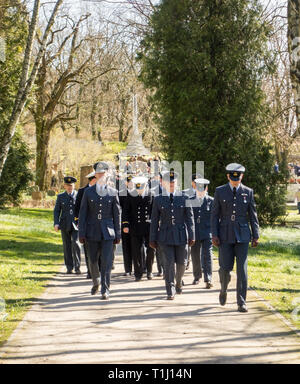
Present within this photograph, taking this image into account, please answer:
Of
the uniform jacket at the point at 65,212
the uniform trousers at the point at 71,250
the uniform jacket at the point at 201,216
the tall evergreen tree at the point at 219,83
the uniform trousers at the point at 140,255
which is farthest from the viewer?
the tall evergreen tree at the point at 219,83

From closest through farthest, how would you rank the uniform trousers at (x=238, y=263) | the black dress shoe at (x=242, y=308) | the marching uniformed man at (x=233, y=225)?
the black dress shoe at (x=242, y=308), the uniform trousers at (x=238, y=263), the marching uniformed man at (x=233, y=225)

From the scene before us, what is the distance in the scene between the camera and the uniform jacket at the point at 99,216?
9977mm

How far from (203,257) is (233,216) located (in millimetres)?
2319

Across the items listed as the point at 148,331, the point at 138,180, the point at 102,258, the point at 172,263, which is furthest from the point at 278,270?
the point at 148,331

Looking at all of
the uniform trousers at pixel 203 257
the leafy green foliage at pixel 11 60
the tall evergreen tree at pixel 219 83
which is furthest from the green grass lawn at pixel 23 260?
the tall evergreen tree at pixel 219 83

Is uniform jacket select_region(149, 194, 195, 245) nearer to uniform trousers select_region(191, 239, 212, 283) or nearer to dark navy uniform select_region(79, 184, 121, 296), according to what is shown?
dark navy uniform select_region(79, 184, 121, 296)

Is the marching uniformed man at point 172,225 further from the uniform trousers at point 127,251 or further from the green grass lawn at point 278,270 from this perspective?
the uniform trousers at point 127,251

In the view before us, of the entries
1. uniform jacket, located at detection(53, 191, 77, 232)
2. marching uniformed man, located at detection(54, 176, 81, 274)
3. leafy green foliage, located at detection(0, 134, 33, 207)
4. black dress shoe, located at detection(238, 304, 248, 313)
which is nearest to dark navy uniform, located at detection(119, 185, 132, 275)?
marching uniformed man, located at detection(54, 176, 81, 274)

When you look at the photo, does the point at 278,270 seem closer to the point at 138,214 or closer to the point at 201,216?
the point at 201,216

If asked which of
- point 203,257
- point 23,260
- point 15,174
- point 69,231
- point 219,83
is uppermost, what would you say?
point 219,83

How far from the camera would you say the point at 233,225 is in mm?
8992

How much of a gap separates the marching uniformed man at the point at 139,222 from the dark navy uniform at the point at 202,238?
1.21 metres
